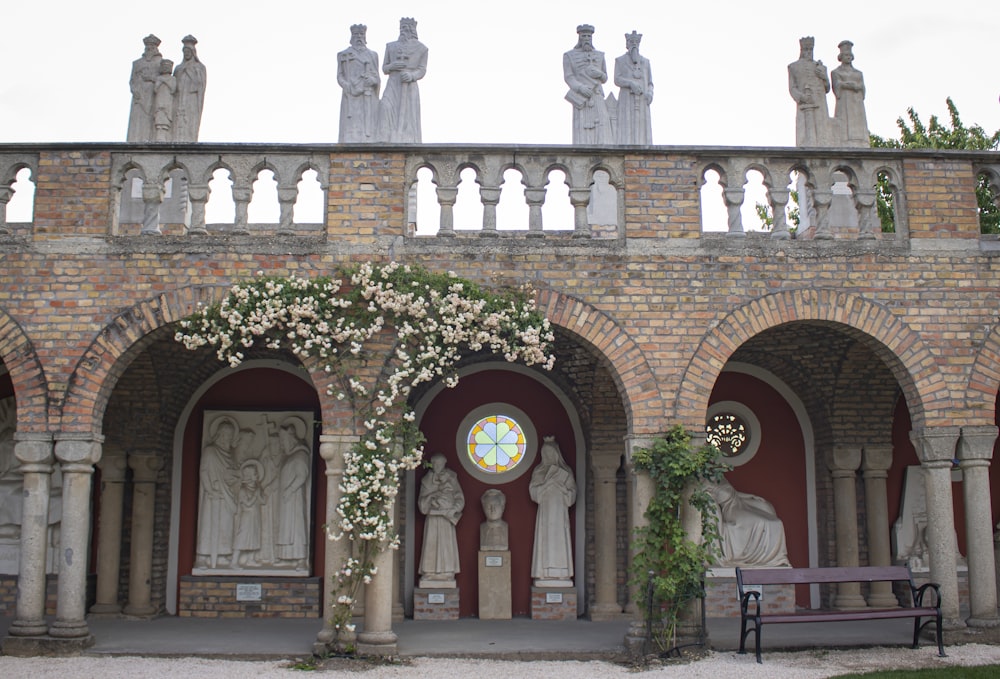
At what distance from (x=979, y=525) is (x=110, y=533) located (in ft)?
31.2

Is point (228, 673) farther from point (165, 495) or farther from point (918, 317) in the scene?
point (918, 317)

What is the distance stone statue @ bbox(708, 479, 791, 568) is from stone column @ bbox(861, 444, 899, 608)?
1047 mm

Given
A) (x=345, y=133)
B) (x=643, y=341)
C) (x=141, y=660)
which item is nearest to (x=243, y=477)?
(x=141, y=660)

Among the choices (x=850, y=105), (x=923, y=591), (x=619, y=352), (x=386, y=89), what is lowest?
(x=923, y=591)

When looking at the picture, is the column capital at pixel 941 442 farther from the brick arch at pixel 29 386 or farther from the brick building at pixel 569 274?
the brick arch at pixel 29 386

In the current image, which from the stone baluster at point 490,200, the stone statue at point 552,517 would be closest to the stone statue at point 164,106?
the stone baluster at point 490,200

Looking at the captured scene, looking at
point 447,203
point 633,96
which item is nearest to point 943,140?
point 633,96

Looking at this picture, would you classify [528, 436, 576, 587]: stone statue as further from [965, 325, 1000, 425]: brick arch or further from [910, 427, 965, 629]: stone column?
[965, 325, 1000, 425]: brick arch

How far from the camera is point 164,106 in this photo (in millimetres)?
11797

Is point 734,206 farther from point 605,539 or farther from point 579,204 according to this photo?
point 605,539

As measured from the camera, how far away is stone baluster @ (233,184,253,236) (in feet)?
32.3

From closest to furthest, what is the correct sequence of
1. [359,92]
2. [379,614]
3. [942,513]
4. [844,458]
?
1. [379,614]
2. [942,513]
3. [359,92]
4. [844,458]

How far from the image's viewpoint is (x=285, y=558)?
1210 centimetres

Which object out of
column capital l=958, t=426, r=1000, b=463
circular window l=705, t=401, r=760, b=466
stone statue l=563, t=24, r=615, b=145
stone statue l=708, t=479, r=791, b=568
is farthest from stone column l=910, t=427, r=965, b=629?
stone statue l=563, t=24, r=615, b=145
